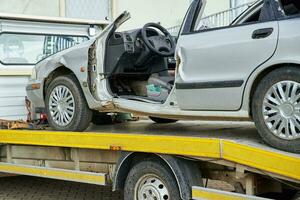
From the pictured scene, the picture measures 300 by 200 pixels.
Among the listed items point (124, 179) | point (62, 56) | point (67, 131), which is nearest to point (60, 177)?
point (67, 131)

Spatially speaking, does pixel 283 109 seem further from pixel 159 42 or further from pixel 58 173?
pixel 58 173

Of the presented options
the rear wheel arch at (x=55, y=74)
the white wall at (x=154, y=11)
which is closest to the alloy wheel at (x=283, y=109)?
the rear wheel arch at (x=55, y=74)

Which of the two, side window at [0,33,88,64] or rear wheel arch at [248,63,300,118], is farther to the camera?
side window at [0,33,88,64]

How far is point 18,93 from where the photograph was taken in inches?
280

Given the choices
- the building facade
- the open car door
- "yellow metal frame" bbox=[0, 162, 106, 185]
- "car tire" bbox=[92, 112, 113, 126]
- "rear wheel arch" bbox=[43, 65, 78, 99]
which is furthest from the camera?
the building facade

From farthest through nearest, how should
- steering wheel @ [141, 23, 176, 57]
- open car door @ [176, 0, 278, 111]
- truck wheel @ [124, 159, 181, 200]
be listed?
steering wheel @ [141, 23, 176, 57], truck wheel @ [124, 159, 181, 200], open car door @ [176, 0, 278, 111]

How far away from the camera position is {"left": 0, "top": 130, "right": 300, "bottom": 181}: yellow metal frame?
3.85m

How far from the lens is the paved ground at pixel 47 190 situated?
6.91 meters

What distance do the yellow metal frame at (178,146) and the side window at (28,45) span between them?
139 cm

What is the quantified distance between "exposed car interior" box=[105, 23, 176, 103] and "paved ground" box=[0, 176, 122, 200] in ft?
5.36

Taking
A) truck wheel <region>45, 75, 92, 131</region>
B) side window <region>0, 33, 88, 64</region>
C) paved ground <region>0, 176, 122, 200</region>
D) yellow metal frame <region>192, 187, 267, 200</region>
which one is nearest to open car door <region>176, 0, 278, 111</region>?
yellow metal frame <region>192, 187, 267, 200</region>

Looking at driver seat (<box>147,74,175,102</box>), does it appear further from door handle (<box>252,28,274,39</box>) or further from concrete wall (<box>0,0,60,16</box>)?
concrete wall (<box>0,0,60,16</box>)

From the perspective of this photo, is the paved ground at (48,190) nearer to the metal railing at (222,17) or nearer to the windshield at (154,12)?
the metal railing at (222,17)

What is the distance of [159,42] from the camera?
19.6ft
